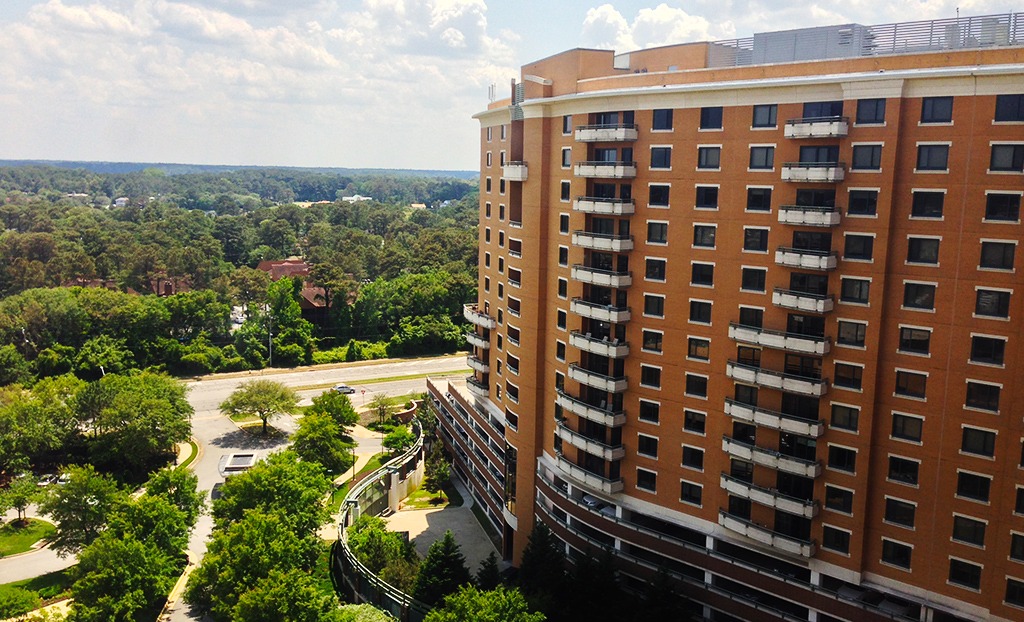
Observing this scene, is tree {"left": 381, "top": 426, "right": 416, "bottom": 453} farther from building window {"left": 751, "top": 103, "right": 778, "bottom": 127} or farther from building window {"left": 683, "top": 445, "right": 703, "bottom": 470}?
building window {"left": 751, "top": 103, "right": 778, "bottom": 127}

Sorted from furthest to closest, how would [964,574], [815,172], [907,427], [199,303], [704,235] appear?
[199,303], [704,235], [815,172], [907,427], [964,574]

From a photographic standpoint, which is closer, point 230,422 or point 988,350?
point 988,350

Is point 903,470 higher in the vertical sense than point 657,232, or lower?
lower

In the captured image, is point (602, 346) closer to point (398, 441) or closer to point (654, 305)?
point (654, 305)

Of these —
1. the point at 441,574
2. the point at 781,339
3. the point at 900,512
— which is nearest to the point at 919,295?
the point at 781,339

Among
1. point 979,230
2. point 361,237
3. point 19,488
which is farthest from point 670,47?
point 361,237
